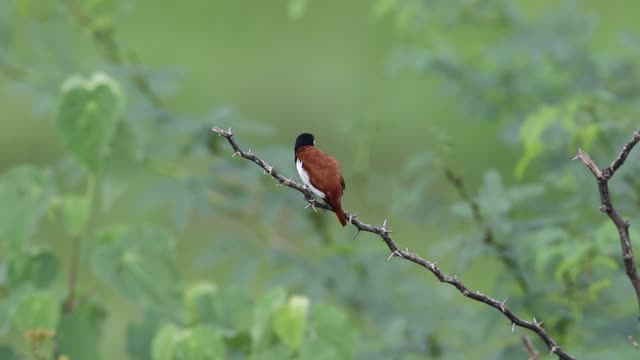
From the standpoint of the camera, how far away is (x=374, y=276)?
2992mm

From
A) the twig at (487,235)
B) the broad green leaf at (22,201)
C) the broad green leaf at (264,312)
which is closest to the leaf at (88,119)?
the broad green leaf at (22,201)

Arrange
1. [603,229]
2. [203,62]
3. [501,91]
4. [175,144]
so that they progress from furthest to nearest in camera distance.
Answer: [203,62]
[501,91]
[175,144]
[603,229]

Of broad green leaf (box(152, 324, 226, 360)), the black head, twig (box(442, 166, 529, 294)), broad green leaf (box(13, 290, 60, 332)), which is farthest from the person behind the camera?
twig (box(442, 166, 529, 294))

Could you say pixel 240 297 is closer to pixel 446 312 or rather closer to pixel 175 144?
pixel 175 144

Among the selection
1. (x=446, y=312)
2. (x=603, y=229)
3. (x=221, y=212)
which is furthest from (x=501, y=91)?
(x=603, y=229)

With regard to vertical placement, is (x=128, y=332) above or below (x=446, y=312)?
below

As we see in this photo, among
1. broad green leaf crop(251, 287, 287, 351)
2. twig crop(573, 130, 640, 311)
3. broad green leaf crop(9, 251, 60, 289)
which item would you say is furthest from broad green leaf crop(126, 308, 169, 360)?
twig crop(573, 130, 640, 311)

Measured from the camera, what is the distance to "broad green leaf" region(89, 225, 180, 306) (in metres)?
2.38

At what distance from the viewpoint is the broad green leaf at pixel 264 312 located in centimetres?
213

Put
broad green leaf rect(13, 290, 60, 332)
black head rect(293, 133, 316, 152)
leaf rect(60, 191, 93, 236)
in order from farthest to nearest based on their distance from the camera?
leaf rect(60, 191, 93, 236), broad green leaf rect(13, 290, 60, 332), black head rect(293, 133, 316, 152)

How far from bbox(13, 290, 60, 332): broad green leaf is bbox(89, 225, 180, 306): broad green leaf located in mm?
196

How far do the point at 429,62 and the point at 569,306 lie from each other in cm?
86

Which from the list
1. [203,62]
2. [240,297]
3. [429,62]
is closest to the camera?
[240,297]

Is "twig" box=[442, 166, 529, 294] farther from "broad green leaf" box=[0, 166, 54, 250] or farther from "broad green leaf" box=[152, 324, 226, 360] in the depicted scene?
"broad green leaf" box=[0, 166, 54, 250]
